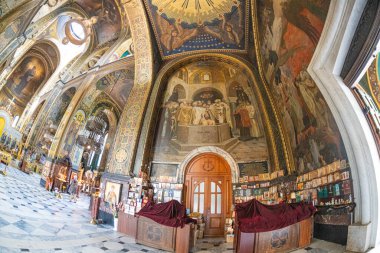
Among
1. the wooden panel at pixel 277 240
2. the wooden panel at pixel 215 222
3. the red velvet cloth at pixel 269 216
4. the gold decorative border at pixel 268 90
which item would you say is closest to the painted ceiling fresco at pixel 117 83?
the gold decorative border at pixel 268 90

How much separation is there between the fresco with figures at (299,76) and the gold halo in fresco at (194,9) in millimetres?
1618

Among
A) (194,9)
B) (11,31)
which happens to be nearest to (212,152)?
(194,9)

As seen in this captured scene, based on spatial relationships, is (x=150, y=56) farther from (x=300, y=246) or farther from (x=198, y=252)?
(x=300, y=246)

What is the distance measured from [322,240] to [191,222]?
364 cm

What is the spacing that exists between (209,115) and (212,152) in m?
1.87

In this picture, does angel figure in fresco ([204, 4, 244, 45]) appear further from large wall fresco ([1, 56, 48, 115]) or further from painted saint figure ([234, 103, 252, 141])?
large wall fresco ([1, 56, 48, 115])

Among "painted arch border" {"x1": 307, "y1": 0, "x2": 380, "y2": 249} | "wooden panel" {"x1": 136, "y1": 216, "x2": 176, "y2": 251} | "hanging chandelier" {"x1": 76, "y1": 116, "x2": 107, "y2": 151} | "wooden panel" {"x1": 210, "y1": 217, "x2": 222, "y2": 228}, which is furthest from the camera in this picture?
"hanging chandelier" {"x1": 76, "y1": 116, "x2": 107, "y2": 151}

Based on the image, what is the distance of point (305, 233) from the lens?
5.61 metres

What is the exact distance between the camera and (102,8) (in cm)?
1035

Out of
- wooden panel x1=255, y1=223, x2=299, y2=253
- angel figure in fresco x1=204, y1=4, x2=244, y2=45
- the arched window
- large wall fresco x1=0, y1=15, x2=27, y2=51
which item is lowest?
wooden panel x1=255, y1=223, x2=299, y2=253

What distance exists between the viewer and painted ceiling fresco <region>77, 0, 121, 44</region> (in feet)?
33.2

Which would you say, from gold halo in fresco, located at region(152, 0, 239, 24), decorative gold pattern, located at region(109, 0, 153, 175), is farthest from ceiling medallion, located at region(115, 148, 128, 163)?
gold halo in fresco, located at region(152, 0, 239, 24)

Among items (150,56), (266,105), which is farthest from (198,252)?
(150,56)

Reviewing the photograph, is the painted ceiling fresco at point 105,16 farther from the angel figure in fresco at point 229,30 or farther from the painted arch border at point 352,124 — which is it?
the painted arch border at point 352,124
